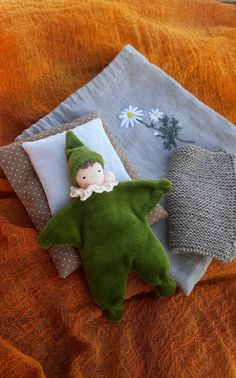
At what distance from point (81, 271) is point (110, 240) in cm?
13

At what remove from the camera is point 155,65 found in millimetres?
1276

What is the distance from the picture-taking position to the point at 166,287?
93 centimetres

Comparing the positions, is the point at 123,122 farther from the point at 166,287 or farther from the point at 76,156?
the point at 166,287

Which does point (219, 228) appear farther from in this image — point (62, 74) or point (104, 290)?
point (62, 74)

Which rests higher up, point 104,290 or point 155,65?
point 155,65

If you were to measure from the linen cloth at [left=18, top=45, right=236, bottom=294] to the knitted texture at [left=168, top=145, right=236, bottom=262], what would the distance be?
0.07 m

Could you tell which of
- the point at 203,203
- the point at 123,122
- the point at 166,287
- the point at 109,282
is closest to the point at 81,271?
the point at 109,282

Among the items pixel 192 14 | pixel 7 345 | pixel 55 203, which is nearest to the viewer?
pixel 7 345

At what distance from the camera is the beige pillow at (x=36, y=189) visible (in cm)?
92

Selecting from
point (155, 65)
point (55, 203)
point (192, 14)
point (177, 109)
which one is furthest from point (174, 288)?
point (192, 14)

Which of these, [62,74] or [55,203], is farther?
[62,74]

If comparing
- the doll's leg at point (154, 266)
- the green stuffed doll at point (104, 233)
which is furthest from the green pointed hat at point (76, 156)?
the doll's leg at point (154, 266)

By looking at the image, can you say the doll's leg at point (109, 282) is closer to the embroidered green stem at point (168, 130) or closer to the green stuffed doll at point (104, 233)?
the green stuffed doll at point (104, 233)

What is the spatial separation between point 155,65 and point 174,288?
72 centimetres
